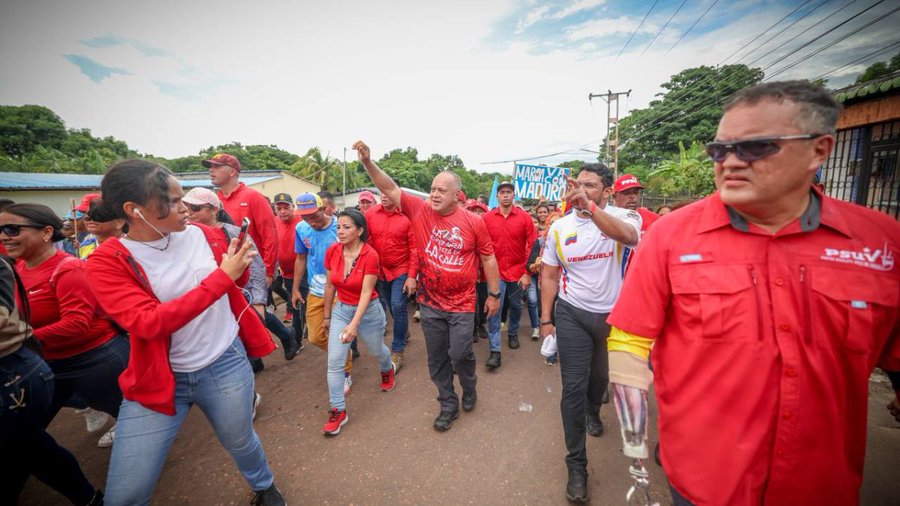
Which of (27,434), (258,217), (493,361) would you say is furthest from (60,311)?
(493,361)

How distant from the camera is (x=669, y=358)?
4.70 ft

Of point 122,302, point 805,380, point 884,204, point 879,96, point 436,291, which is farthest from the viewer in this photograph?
point 884,204

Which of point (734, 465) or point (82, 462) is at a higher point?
point (734, 465)

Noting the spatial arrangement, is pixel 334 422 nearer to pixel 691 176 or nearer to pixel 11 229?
pixel 11 229

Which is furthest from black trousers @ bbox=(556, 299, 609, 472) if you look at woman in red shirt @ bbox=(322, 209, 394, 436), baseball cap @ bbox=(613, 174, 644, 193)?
baseball cap @ bbox=(613, 174, 644, 193)

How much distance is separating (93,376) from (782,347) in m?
4.03

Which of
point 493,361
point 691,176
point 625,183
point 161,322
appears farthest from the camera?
point 691,176

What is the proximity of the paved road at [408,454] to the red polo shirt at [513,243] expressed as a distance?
63.5 inches

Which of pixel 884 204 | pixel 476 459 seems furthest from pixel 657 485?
pixel 884 204

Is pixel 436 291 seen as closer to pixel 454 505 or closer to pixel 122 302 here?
pixel 454 505

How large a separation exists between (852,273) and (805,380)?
40 centimetres

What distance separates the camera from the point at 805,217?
122 centimetres

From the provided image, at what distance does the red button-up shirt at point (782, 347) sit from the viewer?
1161mm

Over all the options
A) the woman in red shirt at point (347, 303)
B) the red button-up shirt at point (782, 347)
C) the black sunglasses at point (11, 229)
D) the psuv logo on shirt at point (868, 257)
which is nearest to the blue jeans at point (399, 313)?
the woman in red shirt at point (347, 303)
